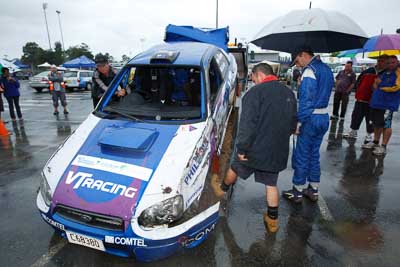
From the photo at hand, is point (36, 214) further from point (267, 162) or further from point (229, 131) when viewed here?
point (229, 131)

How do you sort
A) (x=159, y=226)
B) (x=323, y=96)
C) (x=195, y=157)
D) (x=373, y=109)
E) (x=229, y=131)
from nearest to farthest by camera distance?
(x=159, y=226)
(x=195, y=157)
(x=323, y=96)
(x=373, y=109)
(x=229, y=131)

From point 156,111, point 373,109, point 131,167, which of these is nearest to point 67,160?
point 131,167

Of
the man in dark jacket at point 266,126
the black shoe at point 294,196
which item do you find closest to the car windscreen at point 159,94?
the man in dark jacket at point 266,126

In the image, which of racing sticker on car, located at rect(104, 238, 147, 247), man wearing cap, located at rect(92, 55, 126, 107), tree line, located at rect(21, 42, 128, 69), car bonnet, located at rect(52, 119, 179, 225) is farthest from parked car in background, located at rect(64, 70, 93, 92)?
tree line, located at rect(21, 42, 128, 69)

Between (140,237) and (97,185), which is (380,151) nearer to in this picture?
(140,237)

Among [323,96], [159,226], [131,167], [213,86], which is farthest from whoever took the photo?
[213,86]

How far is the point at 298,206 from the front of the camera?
3.52 meters

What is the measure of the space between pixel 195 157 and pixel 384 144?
4503mm

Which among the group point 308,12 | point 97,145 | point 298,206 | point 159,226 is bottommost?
point 298,206

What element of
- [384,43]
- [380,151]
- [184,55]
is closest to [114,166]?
[184,55]

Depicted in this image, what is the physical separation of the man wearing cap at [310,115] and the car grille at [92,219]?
2258 mm

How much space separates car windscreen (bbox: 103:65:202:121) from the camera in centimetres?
326

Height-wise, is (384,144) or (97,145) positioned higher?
(97,145)

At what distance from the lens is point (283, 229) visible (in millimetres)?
3039
